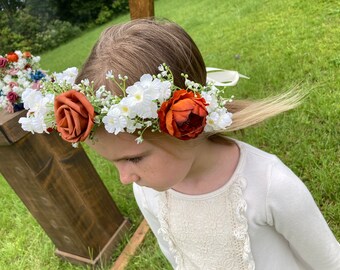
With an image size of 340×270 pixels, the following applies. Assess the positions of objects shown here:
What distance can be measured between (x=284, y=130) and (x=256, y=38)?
261 centimetres

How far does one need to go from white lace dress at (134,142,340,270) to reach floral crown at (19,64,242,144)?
0.32 metres

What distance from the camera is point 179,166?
129 centimetres

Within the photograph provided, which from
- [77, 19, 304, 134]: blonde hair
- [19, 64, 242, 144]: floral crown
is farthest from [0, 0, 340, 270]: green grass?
[19, 64, 242, 144]: floral crown

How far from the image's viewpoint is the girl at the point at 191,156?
3.44 feet

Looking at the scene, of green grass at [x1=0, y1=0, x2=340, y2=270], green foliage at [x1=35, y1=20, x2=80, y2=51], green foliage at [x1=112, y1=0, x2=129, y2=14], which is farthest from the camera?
green foliage at [x1=112, y1=0, x2=129, y2=14]

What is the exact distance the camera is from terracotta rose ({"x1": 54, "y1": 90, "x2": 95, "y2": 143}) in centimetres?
102

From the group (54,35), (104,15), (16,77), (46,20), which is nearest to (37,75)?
(16,77)

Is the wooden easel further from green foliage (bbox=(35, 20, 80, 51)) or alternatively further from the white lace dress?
green foliage (bbox=(35, 20, 80, 51))

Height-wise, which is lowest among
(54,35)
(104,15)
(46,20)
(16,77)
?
(104,15)

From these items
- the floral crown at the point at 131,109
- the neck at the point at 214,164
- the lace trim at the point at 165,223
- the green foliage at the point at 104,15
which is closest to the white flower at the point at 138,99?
the floral crown at the point at 131,109

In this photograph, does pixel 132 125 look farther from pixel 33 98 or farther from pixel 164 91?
pixel 33 98

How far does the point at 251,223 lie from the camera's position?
141 centimetres

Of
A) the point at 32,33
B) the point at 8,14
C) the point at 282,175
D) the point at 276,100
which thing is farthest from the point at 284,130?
the point at 8,14

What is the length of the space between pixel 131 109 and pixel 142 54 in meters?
0.24
